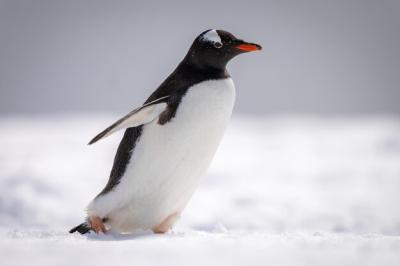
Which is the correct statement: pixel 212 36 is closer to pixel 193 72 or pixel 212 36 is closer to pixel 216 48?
pixel 216 48

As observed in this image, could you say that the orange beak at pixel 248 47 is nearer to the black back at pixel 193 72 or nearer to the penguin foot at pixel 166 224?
the black back at pixel 193 72

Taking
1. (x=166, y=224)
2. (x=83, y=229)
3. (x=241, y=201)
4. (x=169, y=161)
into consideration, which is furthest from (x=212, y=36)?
(x=241, y=201)

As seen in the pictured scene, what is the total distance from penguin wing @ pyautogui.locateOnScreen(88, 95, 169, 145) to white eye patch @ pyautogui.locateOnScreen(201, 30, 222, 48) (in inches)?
17.5

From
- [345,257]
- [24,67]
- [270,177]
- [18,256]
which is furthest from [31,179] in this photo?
[24,67]

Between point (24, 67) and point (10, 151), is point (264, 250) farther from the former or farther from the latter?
point (24, 67)

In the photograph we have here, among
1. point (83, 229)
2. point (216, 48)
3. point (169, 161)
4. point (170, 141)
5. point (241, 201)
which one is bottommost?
point (241, 201)

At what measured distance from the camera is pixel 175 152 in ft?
11.4

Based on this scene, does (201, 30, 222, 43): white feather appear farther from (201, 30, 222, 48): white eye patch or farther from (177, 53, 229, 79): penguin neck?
(177, 53, 229, 79): penguin neck

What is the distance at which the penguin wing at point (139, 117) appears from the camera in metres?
Result: 3.38

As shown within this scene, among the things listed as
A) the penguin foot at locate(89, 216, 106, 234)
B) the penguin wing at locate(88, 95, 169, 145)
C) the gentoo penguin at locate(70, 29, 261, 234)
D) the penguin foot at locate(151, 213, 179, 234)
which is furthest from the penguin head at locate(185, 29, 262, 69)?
the penguin foot at locate(89, 216, 106, 234)

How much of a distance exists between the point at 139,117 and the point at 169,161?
0.93ft

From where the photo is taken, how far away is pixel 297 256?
2.39 meters

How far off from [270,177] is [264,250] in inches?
249

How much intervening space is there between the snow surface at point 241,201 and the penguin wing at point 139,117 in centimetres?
55
